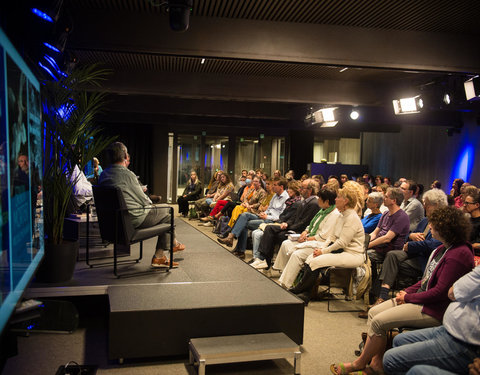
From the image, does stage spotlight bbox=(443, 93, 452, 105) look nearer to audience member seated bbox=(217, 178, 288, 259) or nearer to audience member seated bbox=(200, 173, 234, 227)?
audience member seated bbox=(217, 178, 288, 259)

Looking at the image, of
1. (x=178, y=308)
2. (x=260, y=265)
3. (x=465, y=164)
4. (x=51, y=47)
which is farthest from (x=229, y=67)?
(x=465, y=164)

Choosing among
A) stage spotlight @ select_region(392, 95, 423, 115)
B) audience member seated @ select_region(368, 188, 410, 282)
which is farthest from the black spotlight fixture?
stage spotlight @ select_region(392, 95, 423, 115)

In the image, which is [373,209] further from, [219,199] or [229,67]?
[219,199]

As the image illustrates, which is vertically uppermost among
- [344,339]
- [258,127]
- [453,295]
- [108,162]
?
[258,127]

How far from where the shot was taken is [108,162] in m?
4.27

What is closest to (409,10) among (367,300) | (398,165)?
(367,300)

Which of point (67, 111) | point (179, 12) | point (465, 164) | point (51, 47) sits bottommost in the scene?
point (465, 164)

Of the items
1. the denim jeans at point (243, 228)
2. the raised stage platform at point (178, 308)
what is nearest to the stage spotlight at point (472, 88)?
the denim jeans at point (243, 228)

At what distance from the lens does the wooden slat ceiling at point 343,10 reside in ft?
15.9

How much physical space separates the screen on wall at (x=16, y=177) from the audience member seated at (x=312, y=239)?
108 inches

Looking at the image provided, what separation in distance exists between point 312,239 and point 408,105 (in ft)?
15.7

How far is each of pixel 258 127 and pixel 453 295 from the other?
1241 cm

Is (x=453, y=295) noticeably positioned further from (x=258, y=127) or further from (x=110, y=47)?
(x=258, y=127)

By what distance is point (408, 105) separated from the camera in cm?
880
